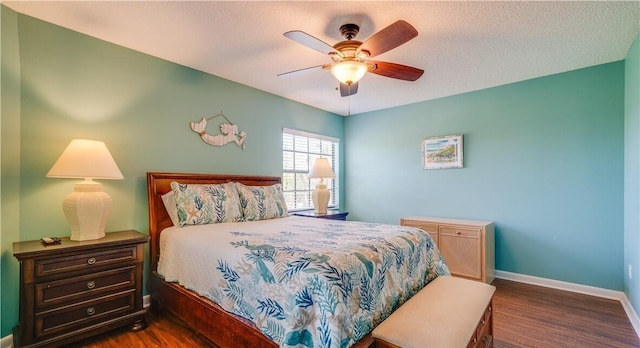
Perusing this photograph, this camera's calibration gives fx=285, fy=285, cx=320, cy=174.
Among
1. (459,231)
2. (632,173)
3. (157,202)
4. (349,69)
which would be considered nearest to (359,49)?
(349,69)

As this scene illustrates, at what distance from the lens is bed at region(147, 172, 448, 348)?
1.40m

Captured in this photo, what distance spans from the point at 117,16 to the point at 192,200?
159cm

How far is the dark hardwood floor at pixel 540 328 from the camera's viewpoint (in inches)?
85.3

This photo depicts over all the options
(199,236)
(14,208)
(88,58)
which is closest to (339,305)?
(199,236)

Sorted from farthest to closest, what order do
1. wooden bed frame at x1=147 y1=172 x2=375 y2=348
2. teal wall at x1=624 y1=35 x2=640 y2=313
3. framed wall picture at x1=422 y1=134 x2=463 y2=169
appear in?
1. framed wall picture at x1=422 y1=134 x2=463 y2=169
2. teal wall at x1=624 y1=35 x2=640 y2=313
3. wooden bed frame at x1=147 y1=172 x2=375 y2=348

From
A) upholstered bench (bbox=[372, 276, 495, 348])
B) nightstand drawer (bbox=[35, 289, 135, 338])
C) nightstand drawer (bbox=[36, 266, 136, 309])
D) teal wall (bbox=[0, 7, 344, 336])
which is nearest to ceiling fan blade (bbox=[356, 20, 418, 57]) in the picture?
upholstered bench (bbox=[372, 276, 495, 348])

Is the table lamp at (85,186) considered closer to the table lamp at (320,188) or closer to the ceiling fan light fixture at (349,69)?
the ceiling fan light fixture at (349,69)

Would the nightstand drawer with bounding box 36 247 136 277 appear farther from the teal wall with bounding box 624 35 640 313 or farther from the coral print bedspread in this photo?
the teal wall with bounding box 624 35 640 313

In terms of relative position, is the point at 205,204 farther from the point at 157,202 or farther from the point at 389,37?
A: the point at 389,37

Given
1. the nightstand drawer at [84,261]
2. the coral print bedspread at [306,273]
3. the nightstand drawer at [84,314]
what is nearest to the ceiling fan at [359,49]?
the coral print bedspread at [306,273]

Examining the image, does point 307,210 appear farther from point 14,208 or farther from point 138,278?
point 14,208

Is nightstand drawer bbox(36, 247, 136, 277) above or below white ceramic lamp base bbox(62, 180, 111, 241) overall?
below

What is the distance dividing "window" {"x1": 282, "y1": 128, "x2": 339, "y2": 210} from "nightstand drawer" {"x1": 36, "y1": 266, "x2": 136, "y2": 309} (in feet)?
7.92

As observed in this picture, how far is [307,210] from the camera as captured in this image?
466 centimetres
